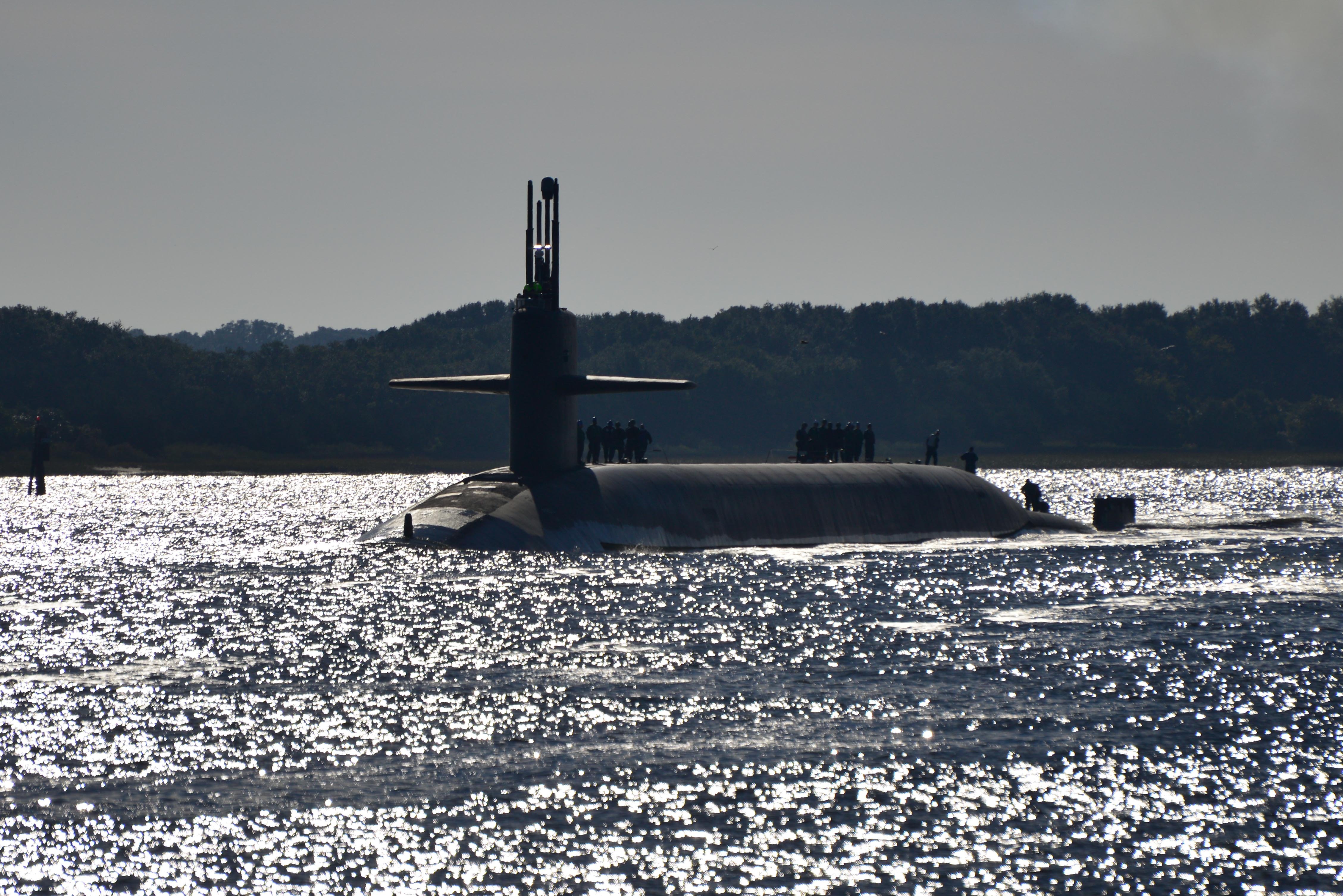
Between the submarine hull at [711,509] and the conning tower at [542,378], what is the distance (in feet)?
3.12

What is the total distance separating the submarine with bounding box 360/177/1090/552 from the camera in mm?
35781

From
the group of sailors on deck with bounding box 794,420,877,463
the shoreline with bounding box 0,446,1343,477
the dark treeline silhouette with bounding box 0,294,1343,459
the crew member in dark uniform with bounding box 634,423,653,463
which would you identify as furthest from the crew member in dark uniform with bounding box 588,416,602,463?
the dark treeline silhouette with bounding box 0,294,1343,459

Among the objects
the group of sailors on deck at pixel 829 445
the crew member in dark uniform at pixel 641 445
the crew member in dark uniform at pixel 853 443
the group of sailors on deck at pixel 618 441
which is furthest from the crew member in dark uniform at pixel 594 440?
the crew member in dark uniform at pixel 853 443

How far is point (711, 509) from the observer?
130ft

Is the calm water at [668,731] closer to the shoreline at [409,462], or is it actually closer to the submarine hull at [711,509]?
the submarine hull at [711,509]

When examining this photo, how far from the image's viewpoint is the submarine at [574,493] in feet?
117

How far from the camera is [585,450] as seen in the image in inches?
3083

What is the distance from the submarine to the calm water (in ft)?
4.45

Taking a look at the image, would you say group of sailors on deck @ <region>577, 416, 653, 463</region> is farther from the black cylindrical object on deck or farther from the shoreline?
the shoreline

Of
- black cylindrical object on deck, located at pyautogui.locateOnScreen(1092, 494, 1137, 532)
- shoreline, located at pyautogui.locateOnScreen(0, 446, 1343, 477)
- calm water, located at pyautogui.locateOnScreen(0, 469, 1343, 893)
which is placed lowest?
calm water, located at pyautogui.locateOnScreen(0, 469, 1343, 893)

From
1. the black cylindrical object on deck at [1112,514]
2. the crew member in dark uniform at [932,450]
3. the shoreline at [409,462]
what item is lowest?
the black cylindrical object on deck at [1112,514]

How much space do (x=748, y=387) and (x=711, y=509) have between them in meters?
125

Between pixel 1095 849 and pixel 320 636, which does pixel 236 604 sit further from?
pixel 1095 849

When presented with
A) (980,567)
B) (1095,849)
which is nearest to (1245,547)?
(980,567)
